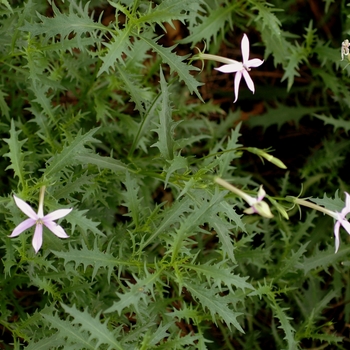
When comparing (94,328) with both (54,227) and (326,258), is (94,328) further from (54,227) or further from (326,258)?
(326,258)

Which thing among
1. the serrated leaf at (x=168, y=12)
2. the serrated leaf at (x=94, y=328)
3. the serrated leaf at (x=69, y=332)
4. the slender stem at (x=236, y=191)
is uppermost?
the serrated leaf at (x=168, y=12)

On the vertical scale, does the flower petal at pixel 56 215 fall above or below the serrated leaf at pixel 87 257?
above

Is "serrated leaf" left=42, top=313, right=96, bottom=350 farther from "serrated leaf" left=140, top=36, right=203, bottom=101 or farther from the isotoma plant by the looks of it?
"serrated leaf" left=140, top=36, right=203, bottom=101

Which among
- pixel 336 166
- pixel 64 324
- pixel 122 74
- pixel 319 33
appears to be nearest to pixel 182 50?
pixel 319 33

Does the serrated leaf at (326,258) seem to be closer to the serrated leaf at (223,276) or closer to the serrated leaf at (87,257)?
the serrated leaf at (223,276)

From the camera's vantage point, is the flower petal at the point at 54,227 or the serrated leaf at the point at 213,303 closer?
the flower petal at the point at 54,227

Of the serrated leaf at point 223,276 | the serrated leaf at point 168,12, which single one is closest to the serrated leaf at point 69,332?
the serrated leaf at point 223,276

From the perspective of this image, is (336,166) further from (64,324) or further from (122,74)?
(64,324)

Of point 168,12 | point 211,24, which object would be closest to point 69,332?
point 168,12
